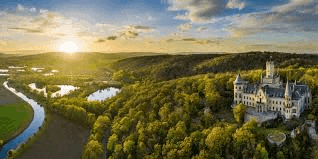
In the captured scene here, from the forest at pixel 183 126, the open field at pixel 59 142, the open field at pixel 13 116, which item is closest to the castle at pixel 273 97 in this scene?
the forest at pixel 183 126

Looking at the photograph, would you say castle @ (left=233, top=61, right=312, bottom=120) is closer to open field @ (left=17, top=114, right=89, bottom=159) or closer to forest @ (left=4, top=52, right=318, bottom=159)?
forest @ (left=4, top=52, right=318, bottom=159)

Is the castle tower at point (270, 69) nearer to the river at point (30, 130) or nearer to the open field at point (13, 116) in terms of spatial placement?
the river at point (30, 130)

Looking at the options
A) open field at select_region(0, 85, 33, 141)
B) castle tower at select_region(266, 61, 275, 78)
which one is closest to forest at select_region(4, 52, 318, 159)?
open field at select_region(0, 85, 33, 141)

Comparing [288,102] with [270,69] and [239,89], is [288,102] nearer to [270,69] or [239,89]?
[239,89]

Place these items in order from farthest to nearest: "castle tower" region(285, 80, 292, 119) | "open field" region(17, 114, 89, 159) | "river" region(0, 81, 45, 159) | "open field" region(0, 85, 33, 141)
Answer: "open field" region(0, 85, 33, 141) → "river" region(0, 81, 45, 159) → "open field" region(17, 114, 89, 159) → "castle tower" region(285, 80, 292, 119)

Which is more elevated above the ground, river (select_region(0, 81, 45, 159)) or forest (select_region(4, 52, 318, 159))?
forest (select_region(4, 52, 318, 159))

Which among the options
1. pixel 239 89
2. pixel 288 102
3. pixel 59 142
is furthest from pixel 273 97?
pixel 59 142
